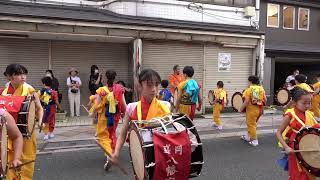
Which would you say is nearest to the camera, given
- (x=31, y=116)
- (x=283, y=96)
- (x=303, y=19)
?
(x=31, y=116)

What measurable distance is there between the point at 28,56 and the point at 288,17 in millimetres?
12927

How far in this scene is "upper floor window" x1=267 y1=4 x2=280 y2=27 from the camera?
18688 millimetres

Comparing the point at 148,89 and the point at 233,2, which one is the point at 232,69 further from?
the point at 148,89

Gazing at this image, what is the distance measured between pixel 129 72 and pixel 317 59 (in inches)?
442

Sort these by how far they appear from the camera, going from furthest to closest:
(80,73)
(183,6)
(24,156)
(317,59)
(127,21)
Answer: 1. (317,59)
2. (183,6)
3. (80,73)
4. (127,21)
5. (24,156)

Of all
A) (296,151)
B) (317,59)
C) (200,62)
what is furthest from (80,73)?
(317,59)

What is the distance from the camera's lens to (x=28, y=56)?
13.1m

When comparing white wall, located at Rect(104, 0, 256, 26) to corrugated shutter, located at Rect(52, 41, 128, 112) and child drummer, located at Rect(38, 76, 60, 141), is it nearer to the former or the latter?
corrugated shutter, located at Rect(52, 41, 128, 112)

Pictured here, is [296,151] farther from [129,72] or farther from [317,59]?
[317,59]

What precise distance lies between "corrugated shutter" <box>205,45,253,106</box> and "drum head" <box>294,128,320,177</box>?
Result: 35.7ft

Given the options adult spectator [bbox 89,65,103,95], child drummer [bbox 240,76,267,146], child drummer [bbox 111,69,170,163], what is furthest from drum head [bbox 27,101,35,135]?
adult spectator [bbox 89,65,103,95]

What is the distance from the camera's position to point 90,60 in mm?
14055

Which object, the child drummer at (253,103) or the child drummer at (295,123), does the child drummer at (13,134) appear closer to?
the child drummer at (295,123)

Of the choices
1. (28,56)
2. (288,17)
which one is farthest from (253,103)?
(288,17)
